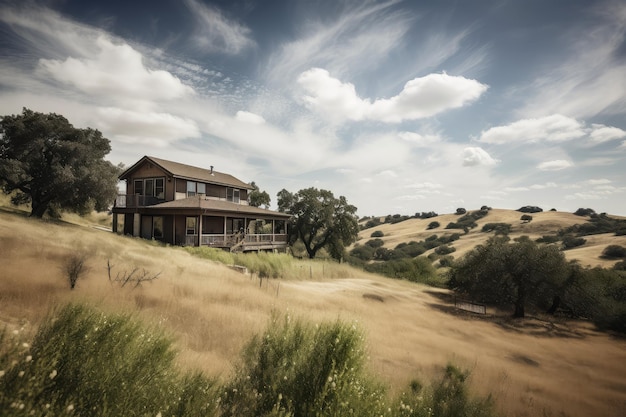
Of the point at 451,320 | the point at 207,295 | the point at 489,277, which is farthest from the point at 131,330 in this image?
the point at 489,277

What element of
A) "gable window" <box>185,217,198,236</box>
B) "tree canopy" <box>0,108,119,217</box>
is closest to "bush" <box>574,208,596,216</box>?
"gable window" <box>185,217,198,236</box>

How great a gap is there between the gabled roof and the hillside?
34.0 meters

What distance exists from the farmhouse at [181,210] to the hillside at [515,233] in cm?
3141

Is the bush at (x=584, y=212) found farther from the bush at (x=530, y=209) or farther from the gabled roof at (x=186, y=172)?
the gabled roof at (x=186, y=172)

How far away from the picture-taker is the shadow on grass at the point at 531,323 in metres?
16.5

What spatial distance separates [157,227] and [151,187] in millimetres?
4682

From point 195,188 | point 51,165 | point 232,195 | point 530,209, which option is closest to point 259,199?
point 232,195

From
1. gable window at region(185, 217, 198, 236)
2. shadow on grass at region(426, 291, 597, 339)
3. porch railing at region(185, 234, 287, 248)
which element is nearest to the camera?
shadow on grass at region(426, 291, 597, 339)

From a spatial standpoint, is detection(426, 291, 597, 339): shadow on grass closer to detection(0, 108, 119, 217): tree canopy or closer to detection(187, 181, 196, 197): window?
detection(187, 181, 196, 197): window

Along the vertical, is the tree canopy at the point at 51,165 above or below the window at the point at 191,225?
above

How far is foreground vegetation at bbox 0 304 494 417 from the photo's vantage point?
293 cm

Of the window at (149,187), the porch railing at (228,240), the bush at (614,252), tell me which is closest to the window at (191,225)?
the porch railing at (228,240)

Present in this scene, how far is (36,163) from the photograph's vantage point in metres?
23.2

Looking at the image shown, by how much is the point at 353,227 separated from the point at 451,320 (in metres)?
21.6
